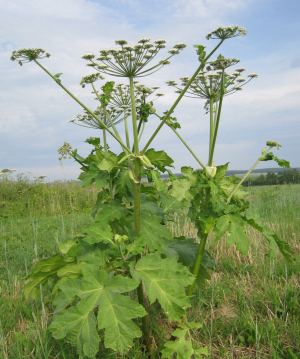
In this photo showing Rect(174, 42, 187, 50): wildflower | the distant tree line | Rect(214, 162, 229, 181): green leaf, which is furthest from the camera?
the distant tree line

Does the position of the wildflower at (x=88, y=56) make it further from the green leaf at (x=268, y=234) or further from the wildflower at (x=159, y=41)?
the green leaf at (x=268, y=234)

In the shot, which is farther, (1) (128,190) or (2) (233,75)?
(2) (233,75)

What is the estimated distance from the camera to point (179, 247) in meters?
2.44

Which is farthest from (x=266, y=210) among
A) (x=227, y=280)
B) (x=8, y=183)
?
(x=8, y=183)

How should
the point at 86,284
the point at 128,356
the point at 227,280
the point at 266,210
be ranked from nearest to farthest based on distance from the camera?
the point at 86,284 → the point at 128,356 → the point at 227,280 → the point at 266,210

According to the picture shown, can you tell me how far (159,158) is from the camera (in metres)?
2.05

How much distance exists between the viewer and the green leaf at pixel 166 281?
1.77m

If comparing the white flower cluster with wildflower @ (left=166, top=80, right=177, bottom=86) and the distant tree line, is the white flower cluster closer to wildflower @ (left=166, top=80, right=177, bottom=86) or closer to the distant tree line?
wildflower @ (left=166, top=80, right=177, bottom=86)

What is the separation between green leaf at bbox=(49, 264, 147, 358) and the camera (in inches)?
65.9

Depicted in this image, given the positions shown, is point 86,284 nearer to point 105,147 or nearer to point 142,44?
point 105,147

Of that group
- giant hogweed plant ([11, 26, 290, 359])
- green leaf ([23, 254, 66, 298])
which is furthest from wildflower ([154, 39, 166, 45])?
green leaf ([23, 254, 66, 298])

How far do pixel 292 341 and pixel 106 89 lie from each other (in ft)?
8.31

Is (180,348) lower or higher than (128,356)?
higher

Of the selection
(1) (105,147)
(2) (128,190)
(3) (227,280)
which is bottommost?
(3) (227,280)
